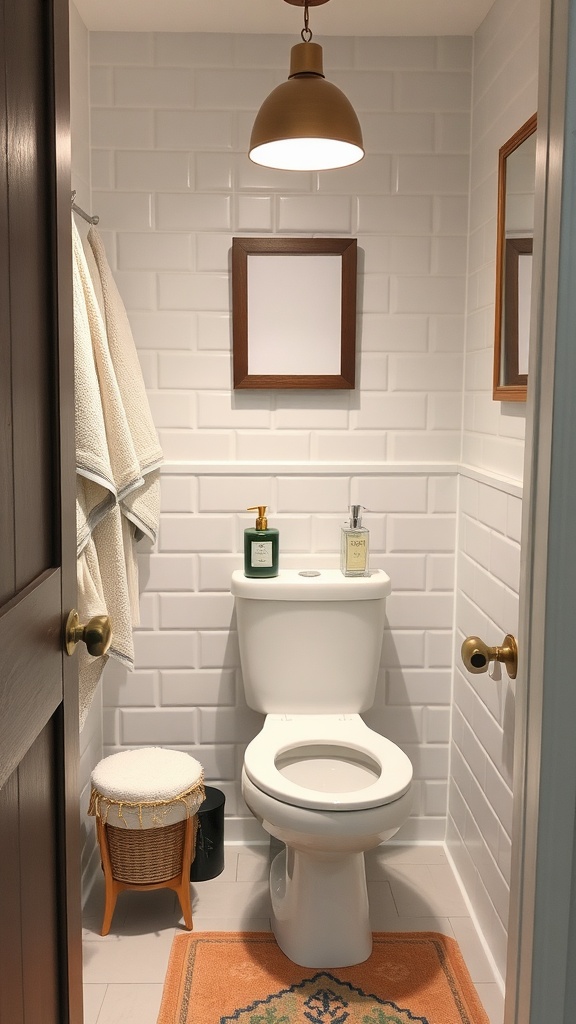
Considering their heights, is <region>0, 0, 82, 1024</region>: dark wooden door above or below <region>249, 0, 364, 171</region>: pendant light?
below

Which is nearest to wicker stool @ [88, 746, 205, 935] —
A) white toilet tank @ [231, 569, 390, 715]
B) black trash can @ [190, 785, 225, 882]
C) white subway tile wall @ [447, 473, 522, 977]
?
black trash can @ [190, 785, 225, 882]

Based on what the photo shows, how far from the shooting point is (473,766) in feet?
7.86

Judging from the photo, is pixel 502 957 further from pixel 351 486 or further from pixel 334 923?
pixel 351 486

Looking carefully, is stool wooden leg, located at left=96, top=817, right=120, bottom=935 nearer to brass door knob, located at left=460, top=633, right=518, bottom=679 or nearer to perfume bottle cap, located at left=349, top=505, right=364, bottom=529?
perfume bottle cap, located at left=349, top=505, right=364, bottom=529

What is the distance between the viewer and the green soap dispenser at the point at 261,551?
8.04 feet

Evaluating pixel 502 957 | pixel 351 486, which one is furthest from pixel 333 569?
pixel 502 957

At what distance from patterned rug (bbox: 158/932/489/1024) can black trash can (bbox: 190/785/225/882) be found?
243mm

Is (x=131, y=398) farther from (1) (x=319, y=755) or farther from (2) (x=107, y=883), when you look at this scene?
(2) (x=107, y=883)

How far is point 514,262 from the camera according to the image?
204cm

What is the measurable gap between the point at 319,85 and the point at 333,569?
4.28 feet

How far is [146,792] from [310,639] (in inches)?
22.9

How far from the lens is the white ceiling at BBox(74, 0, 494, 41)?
7.39 ft

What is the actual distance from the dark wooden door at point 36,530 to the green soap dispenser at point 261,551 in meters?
1.21

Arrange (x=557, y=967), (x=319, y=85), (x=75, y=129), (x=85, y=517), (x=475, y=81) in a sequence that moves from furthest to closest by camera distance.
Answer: (x=475, y=81) → (x=75, y=129) → (x=85, y=517) → (x=319, y=85) → (x=557, y=967)
